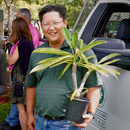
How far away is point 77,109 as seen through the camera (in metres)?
1.97

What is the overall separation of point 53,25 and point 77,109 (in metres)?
0.70

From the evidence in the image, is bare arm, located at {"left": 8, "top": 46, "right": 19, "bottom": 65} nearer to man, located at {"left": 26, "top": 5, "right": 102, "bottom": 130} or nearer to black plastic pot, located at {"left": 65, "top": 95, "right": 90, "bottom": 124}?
man, located at {"left": 26, "top": 5, "right": 102, "bottom": 130}

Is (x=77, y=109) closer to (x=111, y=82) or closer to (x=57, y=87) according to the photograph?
(x=57, y=87)

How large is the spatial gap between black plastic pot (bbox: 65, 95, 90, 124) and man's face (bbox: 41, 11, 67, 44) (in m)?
0.58

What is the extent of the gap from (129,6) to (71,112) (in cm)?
160

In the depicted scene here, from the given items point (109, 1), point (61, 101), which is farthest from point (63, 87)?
point (109, 1)

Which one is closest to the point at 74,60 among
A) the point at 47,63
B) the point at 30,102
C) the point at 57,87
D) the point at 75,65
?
the point at 75,65

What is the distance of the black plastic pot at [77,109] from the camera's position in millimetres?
1955

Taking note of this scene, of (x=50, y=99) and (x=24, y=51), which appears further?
(x=24, y=51)

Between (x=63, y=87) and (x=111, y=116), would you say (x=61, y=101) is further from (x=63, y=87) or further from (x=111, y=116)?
(x=111, y=116)

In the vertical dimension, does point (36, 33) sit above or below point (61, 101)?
above

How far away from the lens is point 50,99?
2.24m

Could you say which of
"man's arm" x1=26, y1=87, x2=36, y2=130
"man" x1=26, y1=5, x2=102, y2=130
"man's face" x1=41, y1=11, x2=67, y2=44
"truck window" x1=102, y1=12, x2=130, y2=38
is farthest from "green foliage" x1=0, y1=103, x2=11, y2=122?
"man's face" x1=41, y1=11, x2=67, y2=44

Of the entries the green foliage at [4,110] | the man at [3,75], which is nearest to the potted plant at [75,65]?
the man at [3,75]
